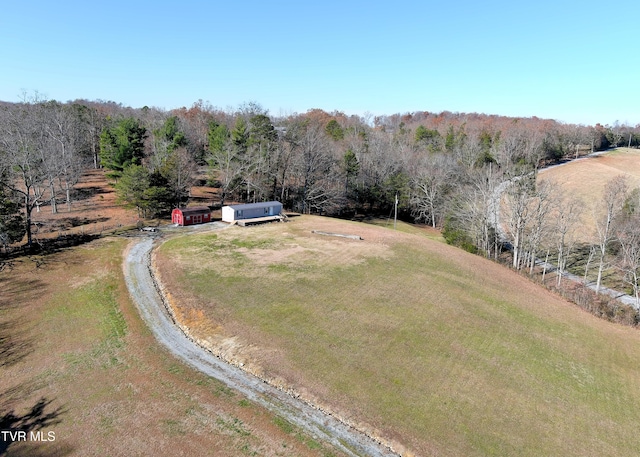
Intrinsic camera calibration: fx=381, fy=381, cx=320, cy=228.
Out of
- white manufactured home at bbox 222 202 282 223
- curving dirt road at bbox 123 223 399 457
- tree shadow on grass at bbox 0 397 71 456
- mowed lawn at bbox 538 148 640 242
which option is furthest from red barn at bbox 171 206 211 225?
mowed lawn at bbox 538 148 640 242

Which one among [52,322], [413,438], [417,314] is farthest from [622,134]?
[52,322]

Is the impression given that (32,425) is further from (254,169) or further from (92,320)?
(254,169)

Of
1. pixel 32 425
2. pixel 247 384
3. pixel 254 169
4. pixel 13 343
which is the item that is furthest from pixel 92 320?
pixel 254 169

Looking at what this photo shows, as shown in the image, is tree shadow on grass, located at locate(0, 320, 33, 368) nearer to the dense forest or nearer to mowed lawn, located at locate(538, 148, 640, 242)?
the dense forest

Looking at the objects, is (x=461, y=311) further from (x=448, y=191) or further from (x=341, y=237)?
(x=448, y=191)

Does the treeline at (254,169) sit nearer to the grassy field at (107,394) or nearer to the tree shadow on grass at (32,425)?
the grassy field at (107,394)

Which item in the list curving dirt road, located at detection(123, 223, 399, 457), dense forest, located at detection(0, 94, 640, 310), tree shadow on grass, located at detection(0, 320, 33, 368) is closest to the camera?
curving dirt road, located at detection(123, 223, 399, 457)
